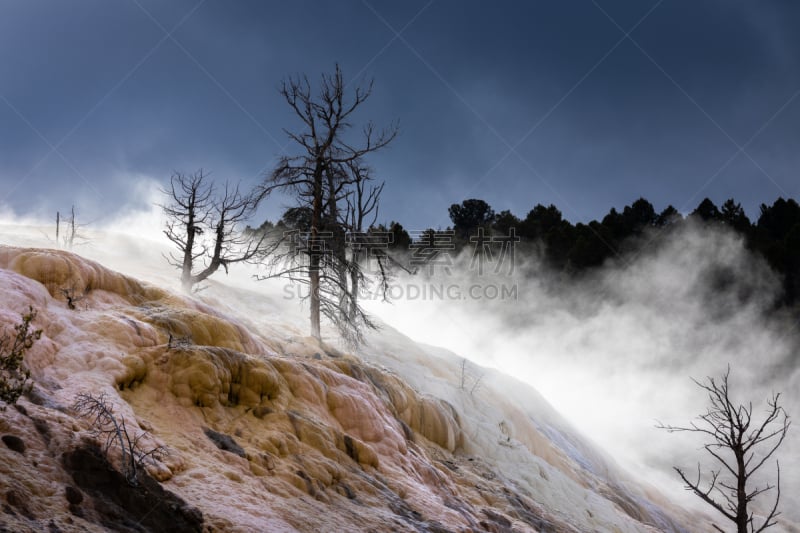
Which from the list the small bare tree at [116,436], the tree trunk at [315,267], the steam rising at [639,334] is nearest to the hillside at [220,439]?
the small bare tree at [116,436]

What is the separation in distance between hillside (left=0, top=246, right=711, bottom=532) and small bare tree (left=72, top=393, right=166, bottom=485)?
0.31 feet

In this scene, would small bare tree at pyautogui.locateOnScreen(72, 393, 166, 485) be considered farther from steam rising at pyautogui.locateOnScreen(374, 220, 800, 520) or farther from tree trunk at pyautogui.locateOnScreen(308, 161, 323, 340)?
steam rising at pyautogui.locateOnScreen(374, 220, 800, 520)

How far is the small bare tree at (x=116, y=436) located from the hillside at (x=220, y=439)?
9 centimetres

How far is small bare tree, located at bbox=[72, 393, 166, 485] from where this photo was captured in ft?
15.1

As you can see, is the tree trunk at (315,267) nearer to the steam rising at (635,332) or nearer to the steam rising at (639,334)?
the steam rising at (635,332)

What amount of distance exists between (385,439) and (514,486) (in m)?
4.36

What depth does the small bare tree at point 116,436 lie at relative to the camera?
15.1 ft

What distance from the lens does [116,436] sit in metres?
4.88

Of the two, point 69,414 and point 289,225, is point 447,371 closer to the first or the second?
point 289,225

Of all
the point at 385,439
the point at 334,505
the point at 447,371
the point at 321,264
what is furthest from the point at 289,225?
the point at 334,505

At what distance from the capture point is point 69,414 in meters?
5.08

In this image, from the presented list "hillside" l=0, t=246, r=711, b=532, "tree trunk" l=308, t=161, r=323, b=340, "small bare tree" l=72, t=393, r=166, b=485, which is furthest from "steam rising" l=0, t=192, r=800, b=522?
"small bare tree" l=72, t=393, r=166, b=485

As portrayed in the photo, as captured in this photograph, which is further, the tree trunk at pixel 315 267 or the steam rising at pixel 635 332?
the steam rising at pixel 635 332

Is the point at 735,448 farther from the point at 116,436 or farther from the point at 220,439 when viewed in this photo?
the point at 116,436
